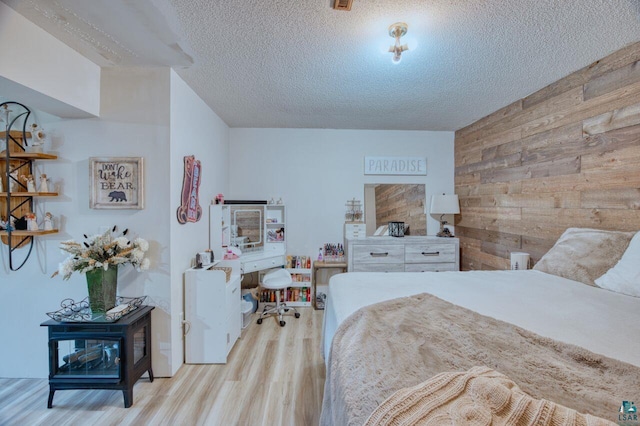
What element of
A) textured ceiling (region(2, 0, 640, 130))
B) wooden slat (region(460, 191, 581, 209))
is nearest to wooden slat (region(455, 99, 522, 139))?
textured ceiling (region(2, 0, 640, 130))

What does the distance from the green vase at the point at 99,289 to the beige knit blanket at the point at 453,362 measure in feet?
5.62

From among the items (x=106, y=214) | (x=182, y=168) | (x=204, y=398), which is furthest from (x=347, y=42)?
(x=204, y=398)

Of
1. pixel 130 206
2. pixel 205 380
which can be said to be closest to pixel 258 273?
pixel 205 380

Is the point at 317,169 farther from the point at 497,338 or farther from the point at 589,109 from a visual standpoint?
the point at 497,338

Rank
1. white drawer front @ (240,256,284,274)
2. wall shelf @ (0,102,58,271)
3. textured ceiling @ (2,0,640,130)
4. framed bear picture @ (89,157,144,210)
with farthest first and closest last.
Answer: white drawer front @ (240,256,284,274)
framed bear picture @ (89,157,144,210)
wall shelf @ (0,102,58,271)
textured ceiling @ (2,0,640,130)

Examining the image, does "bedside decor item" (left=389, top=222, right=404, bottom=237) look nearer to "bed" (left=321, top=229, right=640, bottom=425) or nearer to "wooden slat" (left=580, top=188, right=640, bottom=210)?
"bed" (left=321, top=229, right=640, bottom=425)

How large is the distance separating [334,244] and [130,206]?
2.50 m

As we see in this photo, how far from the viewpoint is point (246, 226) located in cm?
345

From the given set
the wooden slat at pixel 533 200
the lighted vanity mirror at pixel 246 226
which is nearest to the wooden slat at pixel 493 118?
the wooden slat at pixel 533 200

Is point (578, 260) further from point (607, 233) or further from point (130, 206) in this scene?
point (130, 206)

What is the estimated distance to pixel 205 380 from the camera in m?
2.14

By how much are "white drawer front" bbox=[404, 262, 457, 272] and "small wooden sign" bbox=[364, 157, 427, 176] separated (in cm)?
130

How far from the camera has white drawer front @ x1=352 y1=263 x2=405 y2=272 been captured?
3412 millimetres

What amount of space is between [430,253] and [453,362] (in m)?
2.73
